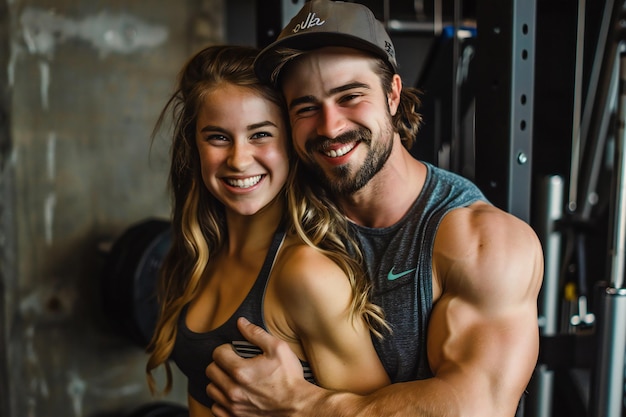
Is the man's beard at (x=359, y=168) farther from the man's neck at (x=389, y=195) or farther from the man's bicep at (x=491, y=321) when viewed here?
the man's bicep at (x=491, y=321)

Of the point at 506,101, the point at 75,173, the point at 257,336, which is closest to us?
the point at 257,336

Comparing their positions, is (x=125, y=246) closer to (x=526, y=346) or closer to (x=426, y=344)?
(x=426, y=344)

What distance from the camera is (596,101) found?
1951 millimetres

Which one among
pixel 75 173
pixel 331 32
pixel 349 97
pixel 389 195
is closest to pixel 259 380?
pixel 389 195

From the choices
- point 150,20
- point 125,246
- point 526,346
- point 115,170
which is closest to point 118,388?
point 125,246

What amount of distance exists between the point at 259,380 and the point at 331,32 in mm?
679

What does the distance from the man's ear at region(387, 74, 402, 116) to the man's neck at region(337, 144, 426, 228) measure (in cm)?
8

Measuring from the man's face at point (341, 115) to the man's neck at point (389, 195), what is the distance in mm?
43

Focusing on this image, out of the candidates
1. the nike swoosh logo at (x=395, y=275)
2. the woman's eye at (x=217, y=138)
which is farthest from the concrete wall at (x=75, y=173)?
the nike swoosh logo at (x=395, y=275)

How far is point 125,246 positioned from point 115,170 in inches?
13.6

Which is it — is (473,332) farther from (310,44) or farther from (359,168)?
(310,44)

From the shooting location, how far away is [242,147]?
4.27 ft

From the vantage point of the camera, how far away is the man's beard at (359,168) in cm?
123

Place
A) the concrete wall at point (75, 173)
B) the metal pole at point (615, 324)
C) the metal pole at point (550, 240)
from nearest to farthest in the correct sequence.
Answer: the metal pole at point (615, 324) < the metal pole at point (550, 240) < the concrete wall at point (75, 173)
